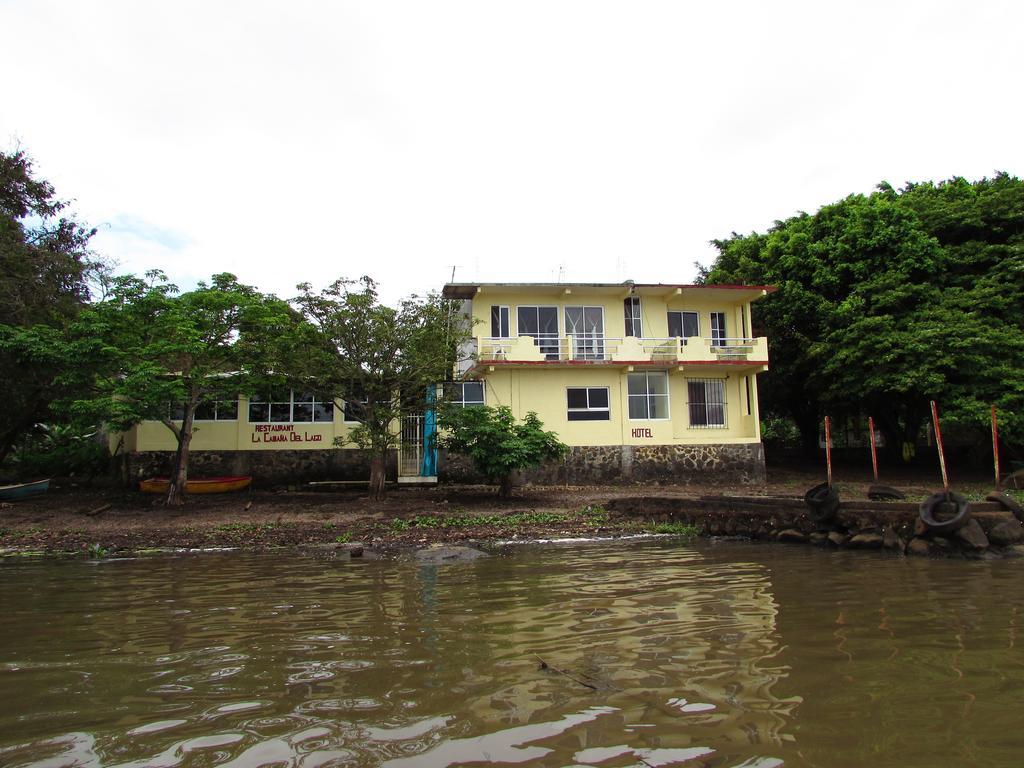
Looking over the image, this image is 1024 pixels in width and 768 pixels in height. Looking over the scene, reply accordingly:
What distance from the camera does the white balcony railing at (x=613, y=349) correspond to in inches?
861

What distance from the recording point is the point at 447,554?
34.4ft

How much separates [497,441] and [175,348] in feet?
27.9

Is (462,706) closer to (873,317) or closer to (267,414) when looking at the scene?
(267,414)

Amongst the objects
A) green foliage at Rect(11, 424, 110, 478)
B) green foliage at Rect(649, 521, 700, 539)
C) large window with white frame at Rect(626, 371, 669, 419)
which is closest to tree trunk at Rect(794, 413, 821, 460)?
large window with white frame at Rect(626, 371, 669, 419)

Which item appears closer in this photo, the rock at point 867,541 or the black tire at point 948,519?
the black tire at point 948,519

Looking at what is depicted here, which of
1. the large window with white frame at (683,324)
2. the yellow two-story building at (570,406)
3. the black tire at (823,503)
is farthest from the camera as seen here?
the large window with white frame at (683,324)

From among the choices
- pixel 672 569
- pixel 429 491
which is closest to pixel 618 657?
pixel 672 569

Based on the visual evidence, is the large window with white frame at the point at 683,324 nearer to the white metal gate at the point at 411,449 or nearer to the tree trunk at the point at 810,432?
the tree trunk at the point at 810,432

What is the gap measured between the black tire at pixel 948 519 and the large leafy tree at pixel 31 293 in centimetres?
1912

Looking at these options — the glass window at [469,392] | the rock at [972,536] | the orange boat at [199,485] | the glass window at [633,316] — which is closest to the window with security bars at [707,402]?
the glass window at [633,316]

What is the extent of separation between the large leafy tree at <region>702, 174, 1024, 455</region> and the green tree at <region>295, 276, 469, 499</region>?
13952 mm

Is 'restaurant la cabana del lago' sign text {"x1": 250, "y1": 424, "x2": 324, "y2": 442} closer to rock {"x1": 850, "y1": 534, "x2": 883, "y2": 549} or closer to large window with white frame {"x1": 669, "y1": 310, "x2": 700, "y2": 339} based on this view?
large window with white frame {"x1": 669, "y1": 310, "x2": 700, "y2": 339}

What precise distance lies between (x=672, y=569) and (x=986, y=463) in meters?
21.5

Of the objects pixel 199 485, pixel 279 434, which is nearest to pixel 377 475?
pixel 279 434
